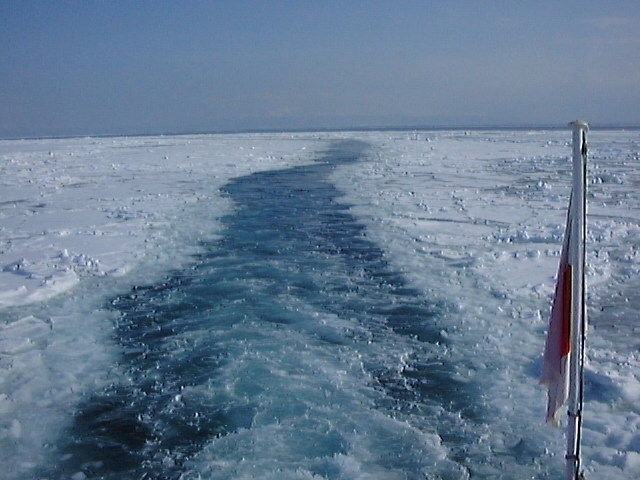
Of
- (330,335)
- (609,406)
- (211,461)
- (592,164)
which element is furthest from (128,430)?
(592,164)

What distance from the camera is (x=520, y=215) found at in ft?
42.4

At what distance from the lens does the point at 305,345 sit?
6.14 meters

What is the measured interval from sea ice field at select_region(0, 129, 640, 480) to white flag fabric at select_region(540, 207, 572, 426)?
164cm

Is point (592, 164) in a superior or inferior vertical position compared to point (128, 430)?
superior

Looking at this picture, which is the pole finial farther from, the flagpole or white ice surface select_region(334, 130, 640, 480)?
white ice surface select_region(334, 130, 640, 480)

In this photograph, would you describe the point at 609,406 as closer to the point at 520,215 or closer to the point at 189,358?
the point at 189,358

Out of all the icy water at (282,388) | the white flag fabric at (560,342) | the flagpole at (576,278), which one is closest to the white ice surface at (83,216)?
the icy water at (282,388)

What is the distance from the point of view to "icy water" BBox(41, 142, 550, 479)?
161 inches

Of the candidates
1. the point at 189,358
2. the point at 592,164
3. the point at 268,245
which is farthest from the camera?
the point at 592,164

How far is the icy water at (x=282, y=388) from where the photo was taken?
→ 4090 mm

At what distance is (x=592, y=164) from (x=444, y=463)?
82.3 ft

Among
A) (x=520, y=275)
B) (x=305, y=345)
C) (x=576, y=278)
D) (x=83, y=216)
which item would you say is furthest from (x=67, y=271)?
(x=576, y=278)

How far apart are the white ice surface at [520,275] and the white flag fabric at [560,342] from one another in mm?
1739

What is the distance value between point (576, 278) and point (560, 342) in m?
0.40
